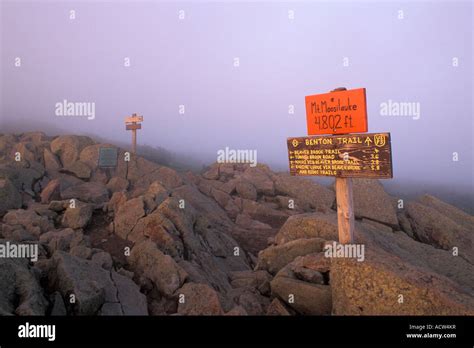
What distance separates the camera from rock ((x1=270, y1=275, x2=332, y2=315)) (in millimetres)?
8906

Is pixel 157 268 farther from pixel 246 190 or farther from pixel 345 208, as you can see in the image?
pixel 246 190

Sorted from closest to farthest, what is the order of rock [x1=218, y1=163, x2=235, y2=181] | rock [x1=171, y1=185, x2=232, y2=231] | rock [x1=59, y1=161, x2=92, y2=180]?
rock [x1=171, y1=185, x2=232, y2=231] → rock [x1=59, y1=161, x2=92, y2=180] → rock [x1=218, y1=163, x2=235, y2=181]

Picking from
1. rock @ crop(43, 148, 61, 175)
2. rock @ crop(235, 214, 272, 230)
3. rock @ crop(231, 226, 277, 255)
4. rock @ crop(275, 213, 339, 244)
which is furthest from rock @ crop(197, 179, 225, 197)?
rock @ crop(275, 213, 339, 244)

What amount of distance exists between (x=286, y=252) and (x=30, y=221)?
39.7 feet

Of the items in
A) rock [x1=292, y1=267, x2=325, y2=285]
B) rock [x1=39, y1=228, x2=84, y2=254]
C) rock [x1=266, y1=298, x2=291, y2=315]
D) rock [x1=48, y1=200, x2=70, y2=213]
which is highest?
rock [x1=48, y1=200, x2=70, y2=213]

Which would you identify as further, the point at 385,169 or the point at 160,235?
the point at 160,235

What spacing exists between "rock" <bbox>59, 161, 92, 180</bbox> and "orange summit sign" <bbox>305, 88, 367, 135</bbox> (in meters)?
19.9

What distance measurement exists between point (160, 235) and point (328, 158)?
7665mm

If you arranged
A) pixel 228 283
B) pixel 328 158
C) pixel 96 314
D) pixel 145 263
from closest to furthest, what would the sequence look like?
1. pixel 96 314
2. pixel 328 158
3. pixel 145 263
4. pixel 228 283

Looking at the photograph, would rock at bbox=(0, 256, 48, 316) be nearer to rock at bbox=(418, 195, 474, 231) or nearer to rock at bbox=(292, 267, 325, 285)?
rock at bbox=(292, 267, 325, 285)

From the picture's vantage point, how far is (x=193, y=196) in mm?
21359
